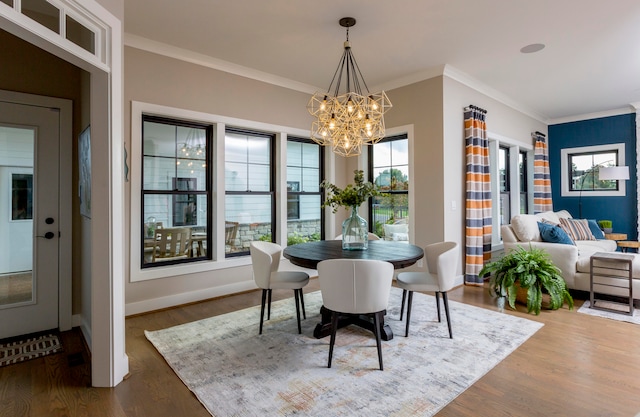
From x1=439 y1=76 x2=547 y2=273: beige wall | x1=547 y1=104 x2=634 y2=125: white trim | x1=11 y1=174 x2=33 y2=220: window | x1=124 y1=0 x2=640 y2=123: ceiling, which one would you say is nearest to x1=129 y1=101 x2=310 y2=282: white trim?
x1=124 y1=0 x2=640 y2=123: ceiling

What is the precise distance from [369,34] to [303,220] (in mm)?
2788

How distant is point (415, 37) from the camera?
3.58 metres

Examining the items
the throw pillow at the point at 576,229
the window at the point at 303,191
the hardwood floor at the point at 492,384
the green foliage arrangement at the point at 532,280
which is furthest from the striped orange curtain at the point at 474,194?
the window at the point at 303,191

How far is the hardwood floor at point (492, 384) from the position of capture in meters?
1.95

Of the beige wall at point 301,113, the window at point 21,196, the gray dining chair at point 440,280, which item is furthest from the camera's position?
the beige wall at point 301,113

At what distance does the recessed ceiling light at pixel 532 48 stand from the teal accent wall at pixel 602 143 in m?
3.95

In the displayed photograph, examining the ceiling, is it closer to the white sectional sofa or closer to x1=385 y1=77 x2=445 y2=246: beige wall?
x1=385 y1=77 x2=445 y2=246: beige wall

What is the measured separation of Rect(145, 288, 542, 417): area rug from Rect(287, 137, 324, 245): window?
184 cm

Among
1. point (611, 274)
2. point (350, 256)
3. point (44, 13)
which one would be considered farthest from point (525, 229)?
point (44, 13)

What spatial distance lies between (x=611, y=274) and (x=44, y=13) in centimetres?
548

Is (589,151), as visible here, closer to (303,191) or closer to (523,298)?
(523,298)

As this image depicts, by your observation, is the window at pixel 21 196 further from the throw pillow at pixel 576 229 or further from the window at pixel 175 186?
the throw pillow at pixel 576 229

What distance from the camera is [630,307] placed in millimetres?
3471

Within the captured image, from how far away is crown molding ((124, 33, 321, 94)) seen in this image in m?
3.54
